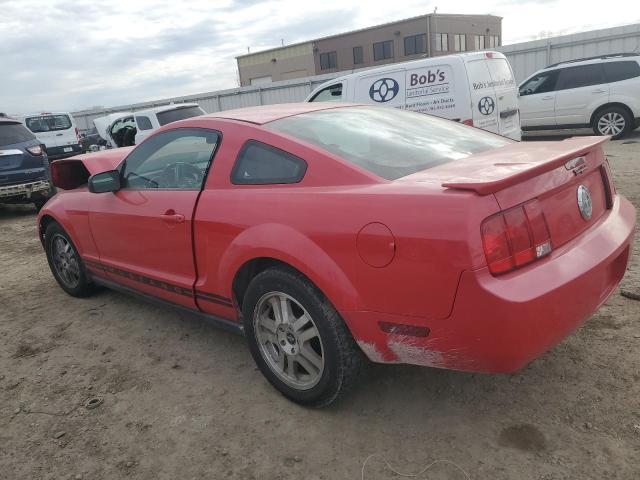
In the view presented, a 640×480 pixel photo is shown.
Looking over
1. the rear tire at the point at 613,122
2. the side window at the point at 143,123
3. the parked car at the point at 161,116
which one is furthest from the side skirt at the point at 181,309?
the rear tire at the point at 613,122

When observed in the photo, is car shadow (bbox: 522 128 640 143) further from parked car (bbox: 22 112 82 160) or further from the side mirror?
parked car (bbox: 22 112 82 160)

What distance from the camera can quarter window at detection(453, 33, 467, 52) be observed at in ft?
181

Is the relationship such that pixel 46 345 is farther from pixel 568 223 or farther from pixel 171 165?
pixel 568 223

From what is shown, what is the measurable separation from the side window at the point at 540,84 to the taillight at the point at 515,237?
10954 millimetres

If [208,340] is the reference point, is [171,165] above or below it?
above

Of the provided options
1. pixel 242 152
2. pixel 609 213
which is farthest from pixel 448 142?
pixel 242 152

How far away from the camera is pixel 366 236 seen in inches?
84.8

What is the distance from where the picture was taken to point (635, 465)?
207 centimetres

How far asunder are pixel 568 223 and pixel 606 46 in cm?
1531

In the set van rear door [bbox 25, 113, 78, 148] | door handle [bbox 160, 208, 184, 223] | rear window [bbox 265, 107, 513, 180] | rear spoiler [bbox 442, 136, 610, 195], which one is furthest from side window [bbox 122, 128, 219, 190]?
van rear door [bbox 25, 113, 78, 148]

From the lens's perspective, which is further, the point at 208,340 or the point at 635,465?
the point at 208,340

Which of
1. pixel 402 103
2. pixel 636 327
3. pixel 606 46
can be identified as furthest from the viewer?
pixel 606 46

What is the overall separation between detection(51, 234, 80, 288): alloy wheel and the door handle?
1590 mm

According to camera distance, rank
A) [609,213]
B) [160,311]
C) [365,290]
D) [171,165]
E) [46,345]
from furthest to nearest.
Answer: [160,311]
[46,345]
[171,165]
[609,213]
[365,290]
